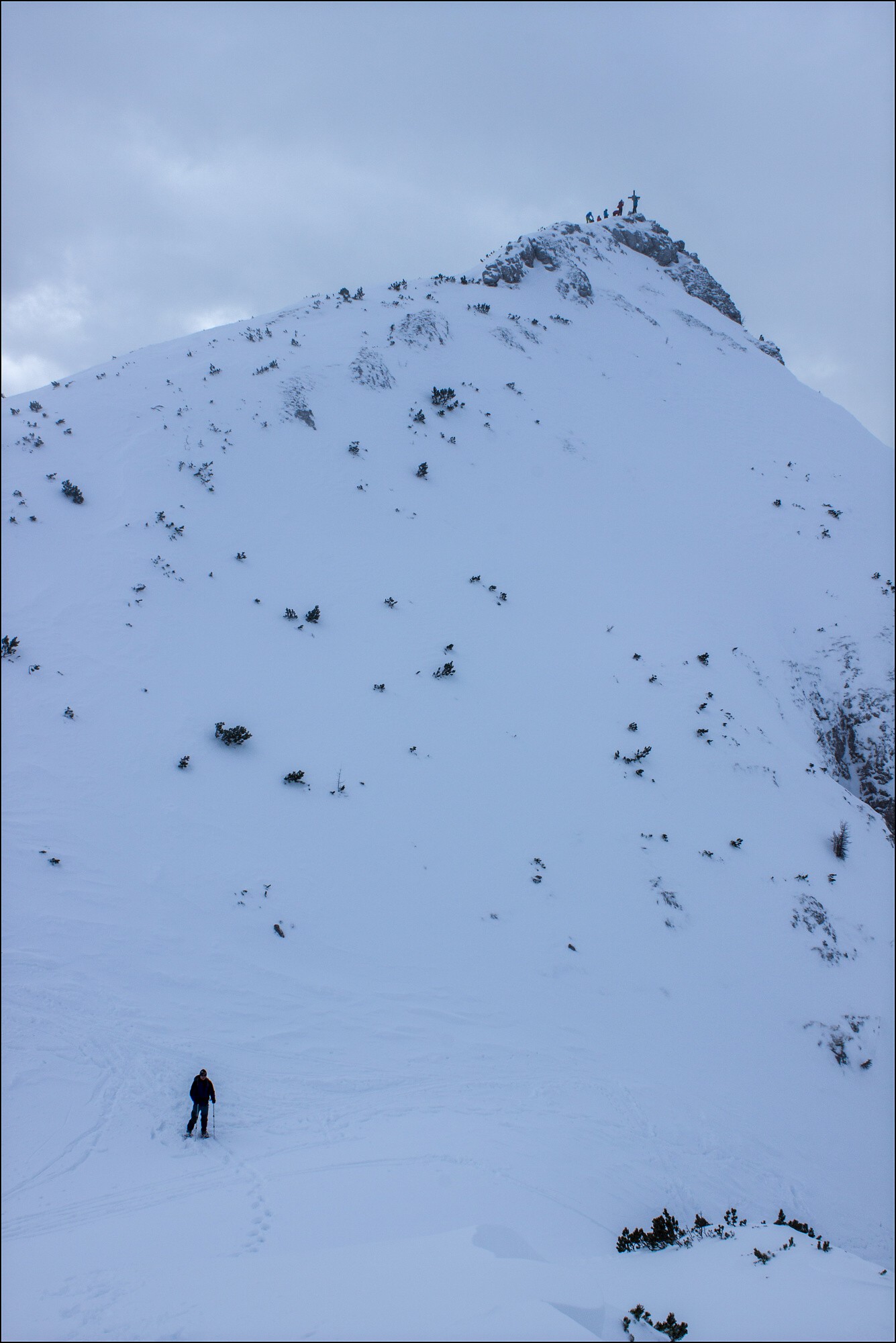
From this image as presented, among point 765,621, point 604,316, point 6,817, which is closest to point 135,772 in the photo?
point 6,817

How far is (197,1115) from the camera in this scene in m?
7.96

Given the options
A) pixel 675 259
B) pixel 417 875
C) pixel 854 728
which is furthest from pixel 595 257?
pixel 417 875

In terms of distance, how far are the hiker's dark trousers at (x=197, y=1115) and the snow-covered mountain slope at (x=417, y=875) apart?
1.24 ft

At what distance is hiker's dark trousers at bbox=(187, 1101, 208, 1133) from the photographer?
7.86 meters

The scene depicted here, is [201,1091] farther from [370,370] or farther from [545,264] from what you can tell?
[545,264]

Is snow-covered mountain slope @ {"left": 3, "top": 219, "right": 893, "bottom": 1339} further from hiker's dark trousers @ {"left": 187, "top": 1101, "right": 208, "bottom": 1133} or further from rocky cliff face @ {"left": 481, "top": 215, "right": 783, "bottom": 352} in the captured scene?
rocky cliff face @ {"left": 481, "top": 215, "right": 783, "bottom": 352}

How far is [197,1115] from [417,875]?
5897 millimetres

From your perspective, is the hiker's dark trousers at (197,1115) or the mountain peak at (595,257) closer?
the hiker's dark trousers at (197,1115)

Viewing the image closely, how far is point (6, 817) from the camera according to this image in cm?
1110

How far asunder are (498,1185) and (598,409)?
1377 inches

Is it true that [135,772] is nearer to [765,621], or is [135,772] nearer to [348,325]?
[765,621]

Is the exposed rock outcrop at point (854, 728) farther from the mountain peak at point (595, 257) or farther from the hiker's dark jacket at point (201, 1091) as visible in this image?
the mountain peak at point (595, 257)

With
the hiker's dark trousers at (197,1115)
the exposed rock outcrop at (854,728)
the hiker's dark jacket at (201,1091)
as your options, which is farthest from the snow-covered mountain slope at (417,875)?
the hiker's dark jacket at (201,1091)

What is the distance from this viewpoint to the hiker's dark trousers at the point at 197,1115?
786 cm
